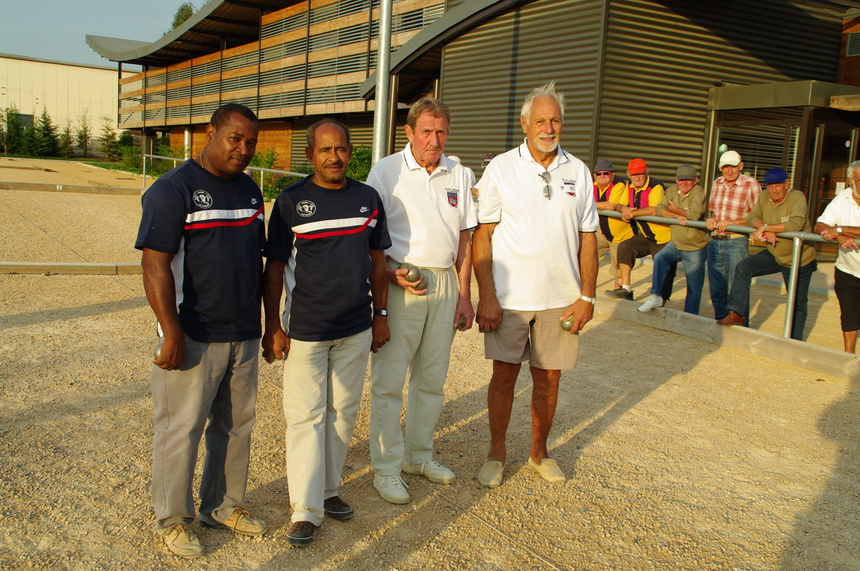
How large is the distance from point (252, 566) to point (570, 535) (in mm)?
1377

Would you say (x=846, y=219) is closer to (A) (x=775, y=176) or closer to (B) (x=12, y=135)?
(A) (x=775, y=176)

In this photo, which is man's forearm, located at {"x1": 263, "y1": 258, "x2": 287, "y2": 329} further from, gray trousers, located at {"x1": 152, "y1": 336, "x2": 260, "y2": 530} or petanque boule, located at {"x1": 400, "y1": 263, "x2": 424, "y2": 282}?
petanque boule, located at {"x1": 400, "y1": 263, "x2": 424, "y2": 282}

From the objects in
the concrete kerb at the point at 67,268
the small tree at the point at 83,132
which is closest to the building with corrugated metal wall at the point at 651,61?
the concrete kerb at the point at 67,268

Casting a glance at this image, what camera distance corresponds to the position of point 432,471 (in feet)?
12.4

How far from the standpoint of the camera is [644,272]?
37.3 feet

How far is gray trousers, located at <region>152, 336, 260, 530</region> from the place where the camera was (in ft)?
9.52

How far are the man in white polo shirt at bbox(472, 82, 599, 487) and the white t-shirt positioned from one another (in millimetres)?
3485

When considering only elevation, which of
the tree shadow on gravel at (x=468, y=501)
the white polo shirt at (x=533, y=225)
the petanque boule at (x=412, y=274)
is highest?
the white polo shirt at (x=533, y=225)

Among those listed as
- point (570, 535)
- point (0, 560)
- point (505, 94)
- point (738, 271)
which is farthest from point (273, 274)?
point (505, 94)

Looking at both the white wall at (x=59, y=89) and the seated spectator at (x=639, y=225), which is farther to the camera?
the white wall at (x=59, y=89)

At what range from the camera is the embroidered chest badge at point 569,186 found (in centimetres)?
369

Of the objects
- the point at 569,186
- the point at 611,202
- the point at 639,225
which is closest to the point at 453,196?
the point at 569,186

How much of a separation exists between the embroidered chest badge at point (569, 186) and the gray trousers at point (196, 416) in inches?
67.4

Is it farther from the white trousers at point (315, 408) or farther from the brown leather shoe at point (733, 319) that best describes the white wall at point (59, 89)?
the white trousers at point (315, 408)
